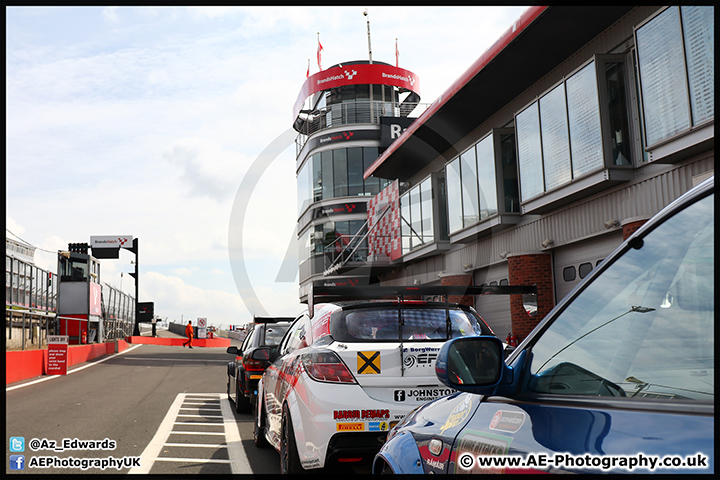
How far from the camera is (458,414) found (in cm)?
267

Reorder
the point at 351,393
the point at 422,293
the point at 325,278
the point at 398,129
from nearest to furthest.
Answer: the point at 351,393 < the point at 422,293 < the point at 325,278 < the point at 398,129

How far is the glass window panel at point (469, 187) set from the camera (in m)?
18.1

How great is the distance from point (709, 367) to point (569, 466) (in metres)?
0.44

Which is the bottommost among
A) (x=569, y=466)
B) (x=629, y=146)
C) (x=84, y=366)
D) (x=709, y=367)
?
(x=84, y=366)

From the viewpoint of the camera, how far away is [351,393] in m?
4.93

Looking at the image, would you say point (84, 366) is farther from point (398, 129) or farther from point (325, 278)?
point (398, 129)

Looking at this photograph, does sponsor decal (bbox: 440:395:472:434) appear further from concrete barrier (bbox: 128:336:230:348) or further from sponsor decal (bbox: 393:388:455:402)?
concrete barrier (bbox: 128:336:230:348)

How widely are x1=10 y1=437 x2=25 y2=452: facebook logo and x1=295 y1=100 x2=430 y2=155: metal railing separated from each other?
37558 mm

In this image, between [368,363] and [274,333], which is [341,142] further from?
[368,363]

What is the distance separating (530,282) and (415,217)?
7.93m

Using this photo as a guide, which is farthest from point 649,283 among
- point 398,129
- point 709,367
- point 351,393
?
point 398,129

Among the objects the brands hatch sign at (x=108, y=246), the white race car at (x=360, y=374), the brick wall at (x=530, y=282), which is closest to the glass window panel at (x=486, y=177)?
the brick wall at (x=530, y=282)

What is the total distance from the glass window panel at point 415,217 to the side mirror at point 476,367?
20638 mm

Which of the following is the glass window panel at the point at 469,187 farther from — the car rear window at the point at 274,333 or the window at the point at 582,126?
the car rear window at the point at 274,333
